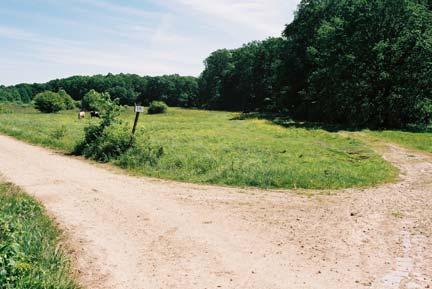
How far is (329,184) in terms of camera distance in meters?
14.5

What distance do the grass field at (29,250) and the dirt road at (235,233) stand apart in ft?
1.54

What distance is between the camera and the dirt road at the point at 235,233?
7219mm

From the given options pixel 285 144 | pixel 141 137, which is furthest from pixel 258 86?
pixel 141 137

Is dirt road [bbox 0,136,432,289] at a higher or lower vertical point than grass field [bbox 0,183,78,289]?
lower

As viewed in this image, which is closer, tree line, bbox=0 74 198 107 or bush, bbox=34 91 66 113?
bush, bbox=34 91 66 113

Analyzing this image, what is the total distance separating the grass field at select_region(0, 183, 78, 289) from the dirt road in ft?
1.54

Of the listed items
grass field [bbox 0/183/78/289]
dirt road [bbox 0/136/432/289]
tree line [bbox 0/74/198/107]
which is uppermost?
tree line [bbox 0/74/198/107]

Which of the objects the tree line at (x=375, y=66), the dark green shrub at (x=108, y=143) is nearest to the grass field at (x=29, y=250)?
the dark green shrub at (x=108, y=143)

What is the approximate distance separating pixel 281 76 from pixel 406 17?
21259 millimetres

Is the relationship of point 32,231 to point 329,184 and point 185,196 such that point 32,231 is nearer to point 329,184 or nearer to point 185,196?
point 185,196

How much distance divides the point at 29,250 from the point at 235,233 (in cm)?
424

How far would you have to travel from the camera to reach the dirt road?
7.22 meters

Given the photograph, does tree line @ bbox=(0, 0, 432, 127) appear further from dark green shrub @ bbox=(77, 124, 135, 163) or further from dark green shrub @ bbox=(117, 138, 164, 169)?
dark green shrub @ bbox=(77, 124, 135, 163)

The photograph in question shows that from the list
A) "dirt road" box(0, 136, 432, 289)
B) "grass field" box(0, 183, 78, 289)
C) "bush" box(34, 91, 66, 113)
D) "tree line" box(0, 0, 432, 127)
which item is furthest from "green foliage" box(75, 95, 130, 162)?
"bush" box(34, 91, 66, 113)
